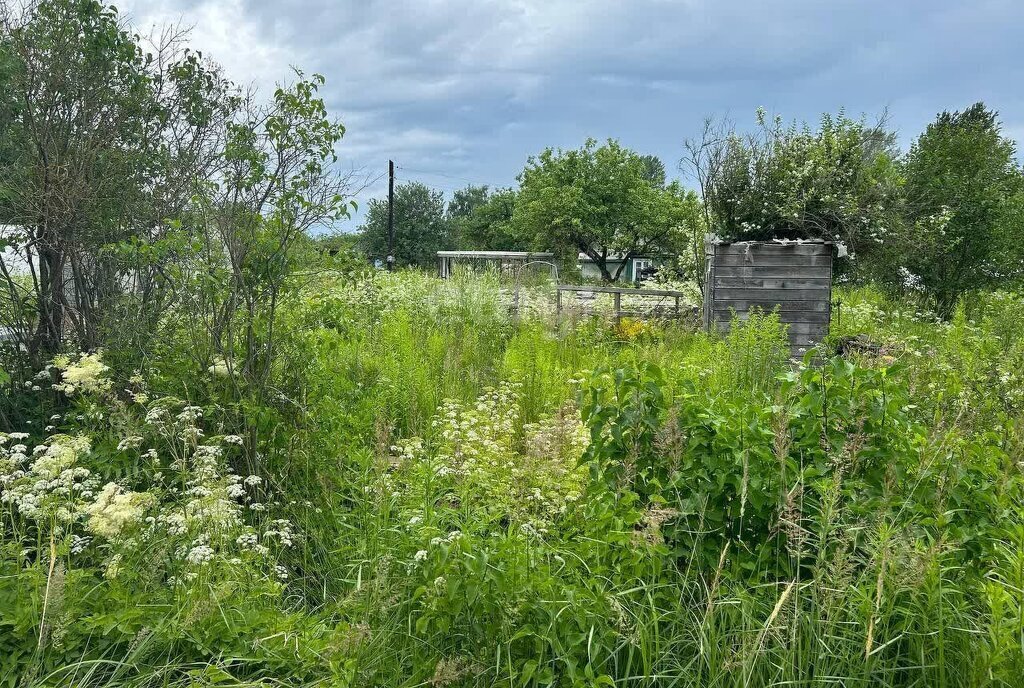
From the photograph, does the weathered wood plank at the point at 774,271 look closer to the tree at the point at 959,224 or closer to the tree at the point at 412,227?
the tree at the point at 959,224

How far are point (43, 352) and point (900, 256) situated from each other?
15360 millimetres

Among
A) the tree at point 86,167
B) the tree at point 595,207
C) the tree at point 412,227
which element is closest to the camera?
the tree at point 86,167

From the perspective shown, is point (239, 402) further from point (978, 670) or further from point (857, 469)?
point (978, 670)

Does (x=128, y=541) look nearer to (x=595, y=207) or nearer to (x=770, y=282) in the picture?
(x=770, y=282)

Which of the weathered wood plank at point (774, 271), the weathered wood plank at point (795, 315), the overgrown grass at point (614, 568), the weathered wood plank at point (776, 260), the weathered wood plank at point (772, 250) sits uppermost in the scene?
the weathered wood plank at point (772, 250)

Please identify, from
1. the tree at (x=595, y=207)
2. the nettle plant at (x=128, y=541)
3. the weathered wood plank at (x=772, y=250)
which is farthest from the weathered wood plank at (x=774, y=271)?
the tree at (x=595, y=207)

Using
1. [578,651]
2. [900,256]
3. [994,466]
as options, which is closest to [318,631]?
[578,651]

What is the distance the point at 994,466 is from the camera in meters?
3.09

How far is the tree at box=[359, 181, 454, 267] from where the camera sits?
1629 inches

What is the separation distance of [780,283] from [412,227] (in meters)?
33.4

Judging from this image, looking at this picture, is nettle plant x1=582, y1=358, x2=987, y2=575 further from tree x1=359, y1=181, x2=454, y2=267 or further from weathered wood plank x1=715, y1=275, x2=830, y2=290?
tree x1=359, y1=181, x2=454, y2=267

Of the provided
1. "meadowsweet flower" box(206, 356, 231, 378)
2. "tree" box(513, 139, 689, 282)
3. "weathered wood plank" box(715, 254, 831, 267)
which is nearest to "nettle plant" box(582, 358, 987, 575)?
"meadowsweet flower" box(206, 356, 231, 378)

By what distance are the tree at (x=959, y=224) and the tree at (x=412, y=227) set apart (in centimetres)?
2781

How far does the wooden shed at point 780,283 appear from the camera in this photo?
1067 cm
